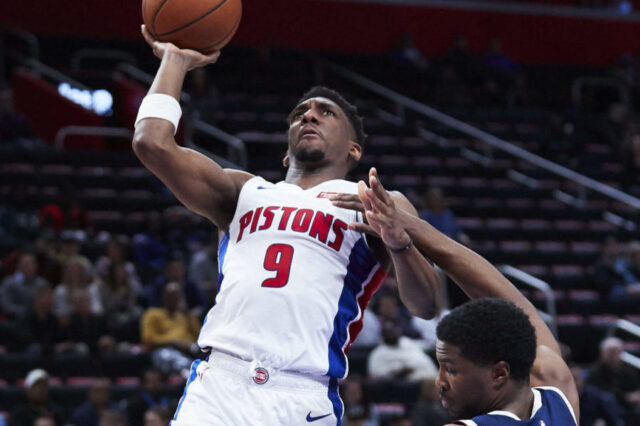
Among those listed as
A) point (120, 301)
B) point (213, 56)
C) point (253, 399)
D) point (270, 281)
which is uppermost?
point (213, 56)

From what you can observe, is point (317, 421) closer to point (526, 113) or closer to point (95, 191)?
point (95, 191)

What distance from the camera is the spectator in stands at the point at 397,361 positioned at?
9.66 metres

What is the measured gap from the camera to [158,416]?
7723mm

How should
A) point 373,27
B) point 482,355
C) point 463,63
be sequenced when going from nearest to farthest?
point 482,355 < point 463,63 < point 373,27

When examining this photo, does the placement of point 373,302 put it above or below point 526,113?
below

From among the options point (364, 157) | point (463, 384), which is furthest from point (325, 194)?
point (364, 157)

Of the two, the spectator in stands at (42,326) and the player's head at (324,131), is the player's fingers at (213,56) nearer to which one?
the player's head at (324,131)

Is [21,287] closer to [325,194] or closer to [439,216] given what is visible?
[439,216]

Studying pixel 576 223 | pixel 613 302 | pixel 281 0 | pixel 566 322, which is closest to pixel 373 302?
pixel 566 322

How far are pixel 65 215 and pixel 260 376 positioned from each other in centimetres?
828

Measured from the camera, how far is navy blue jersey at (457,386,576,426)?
2785mm

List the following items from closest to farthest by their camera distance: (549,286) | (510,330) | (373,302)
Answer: (510,330)
(373,302)
(549,286)

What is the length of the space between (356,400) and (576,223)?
6958 mm

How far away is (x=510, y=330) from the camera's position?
2848mm
